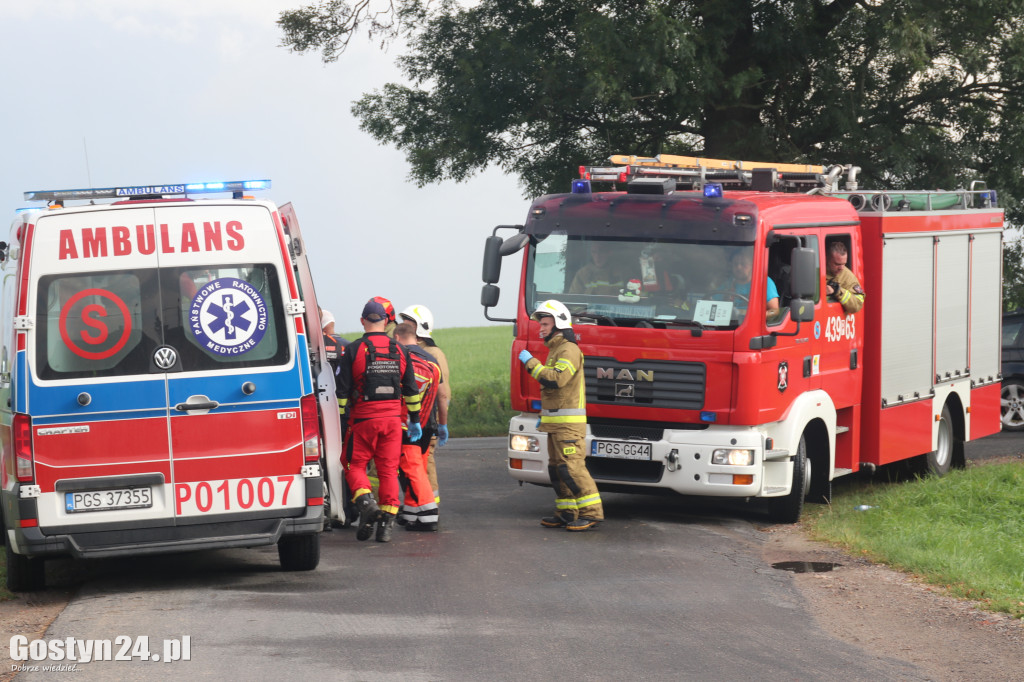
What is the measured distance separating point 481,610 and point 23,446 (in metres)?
3.01

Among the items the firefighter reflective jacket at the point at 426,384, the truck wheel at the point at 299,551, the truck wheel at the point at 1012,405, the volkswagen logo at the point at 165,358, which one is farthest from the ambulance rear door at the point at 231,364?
the truck wheel at the point at 1012,405

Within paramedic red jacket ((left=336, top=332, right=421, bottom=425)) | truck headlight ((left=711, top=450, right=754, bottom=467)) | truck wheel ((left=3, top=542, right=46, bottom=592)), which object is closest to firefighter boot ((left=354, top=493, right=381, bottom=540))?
paramedic red jacket ((left=336, top=332, right=421, bottom=425))

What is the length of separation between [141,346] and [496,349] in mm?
36749

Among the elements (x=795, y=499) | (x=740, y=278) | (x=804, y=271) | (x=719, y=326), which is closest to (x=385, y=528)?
(x=719, y=326)

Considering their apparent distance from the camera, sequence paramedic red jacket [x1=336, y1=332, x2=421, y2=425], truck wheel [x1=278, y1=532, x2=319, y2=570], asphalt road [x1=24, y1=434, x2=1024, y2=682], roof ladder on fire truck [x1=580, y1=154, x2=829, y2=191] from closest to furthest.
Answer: asphalt road [x1=24, y1=434, x2=1024, y2=682] < truck wheel [x1=278, y1=532, x2=319, y2=570] < paramedic red jacket [x1=336, y1=332, x2=421, y2=425] < roof ladder on fire truck [x1=580, y1=154, x2=829, y2=191]

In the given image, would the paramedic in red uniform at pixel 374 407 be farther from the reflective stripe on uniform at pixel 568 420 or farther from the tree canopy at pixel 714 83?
the tree canopy at pixel 714 83

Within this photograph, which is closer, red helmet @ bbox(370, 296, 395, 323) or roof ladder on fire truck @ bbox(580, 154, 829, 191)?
red helmet @ bbox(370, 296, 395, 323)

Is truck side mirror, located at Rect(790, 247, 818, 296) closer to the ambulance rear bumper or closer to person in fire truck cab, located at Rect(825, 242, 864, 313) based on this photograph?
person in fire truck cab, located at Rect(825, 242, 864, 313)

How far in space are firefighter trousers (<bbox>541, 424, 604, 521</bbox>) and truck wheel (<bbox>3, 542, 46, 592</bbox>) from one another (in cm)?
409

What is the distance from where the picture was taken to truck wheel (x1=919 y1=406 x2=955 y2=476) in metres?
14.3

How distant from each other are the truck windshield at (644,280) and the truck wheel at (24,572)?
4.72m

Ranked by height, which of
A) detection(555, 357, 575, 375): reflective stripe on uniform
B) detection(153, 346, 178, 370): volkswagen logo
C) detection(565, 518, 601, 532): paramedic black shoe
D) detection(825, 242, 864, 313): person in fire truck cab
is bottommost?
detection(565, 518, 601, 532): paramedic black shoe

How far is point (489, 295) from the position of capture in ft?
39.2

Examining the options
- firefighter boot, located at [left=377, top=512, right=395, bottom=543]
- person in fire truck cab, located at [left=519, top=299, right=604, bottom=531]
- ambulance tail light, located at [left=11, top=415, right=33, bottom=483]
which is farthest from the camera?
person in fire truck cab, located at [left=519, top=299, right=604, bottom=531]
